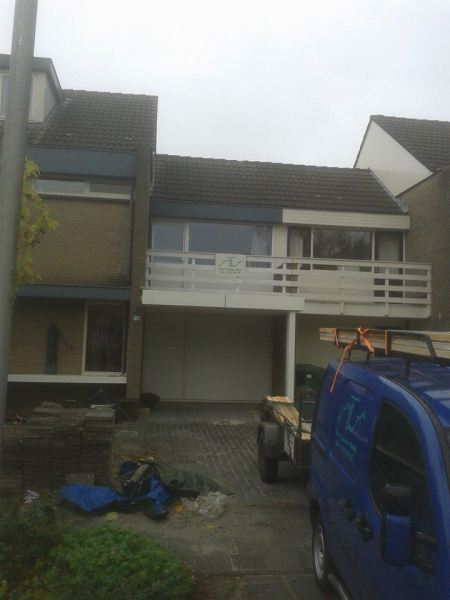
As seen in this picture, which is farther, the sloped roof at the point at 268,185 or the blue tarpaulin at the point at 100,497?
the sloped roof at the point at 268,185

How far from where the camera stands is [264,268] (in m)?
15.4

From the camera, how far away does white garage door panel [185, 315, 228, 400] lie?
1669 centimetres

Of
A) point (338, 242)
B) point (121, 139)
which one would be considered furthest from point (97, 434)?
point (338, 242)

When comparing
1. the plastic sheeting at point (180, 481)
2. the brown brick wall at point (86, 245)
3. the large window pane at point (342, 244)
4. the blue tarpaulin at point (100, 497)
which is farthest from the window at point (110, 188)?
the blue tarpaulin at point (100, 497)

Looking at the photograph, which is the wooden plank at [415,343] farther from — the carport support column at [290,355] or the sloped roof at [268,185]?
the sloped roof at [268,185]

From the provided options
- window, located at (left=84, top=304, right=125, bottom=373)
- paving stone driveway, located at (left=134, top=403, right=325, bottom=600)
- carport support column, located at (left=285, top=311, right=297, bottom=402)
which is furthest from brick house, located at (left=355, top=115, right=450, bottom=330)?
window, located at (left=84, top=304, right=125, bottom=373)

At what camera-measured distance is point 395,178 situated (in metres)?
17.9

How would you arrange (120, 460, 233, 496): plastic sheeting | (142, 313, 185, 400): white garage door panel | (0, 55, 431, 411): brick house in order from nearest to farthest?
(120, 460, 233, 496): plastic sheeting, (0, 55, 431, 411): brick house, (142, 313, 185, 400): white garage door panel

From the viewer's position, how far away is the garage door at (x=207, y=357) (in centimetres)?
1658

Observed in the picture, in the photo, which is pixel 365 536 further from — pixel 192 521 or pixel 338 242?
pixel 338 242

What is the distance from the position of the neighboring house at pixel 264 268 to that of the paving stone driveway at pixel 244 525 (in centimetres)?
446

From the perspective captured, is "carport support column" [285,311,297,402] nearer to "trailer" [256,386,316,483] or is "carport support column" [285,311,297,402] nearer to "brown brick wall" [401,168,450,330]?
"brown brick wall" [401,168,450,330]

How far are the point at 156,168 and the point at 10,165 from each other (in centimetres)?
1388

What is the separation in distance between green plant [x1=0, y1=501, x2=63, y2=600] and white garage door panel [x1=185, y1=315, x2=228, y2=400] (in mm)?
11817
